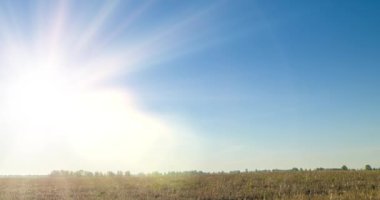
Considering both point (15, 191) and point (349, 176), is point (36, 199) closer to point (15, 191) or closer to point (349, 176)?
point (15, 191)

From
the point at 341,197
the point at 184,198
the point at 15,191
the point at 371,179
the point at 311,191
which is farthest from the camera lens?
the point at 15,191

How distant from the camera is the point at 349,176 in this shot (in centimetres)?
3616

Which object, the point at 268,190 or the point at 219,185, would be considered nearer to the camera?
the point at 268,190

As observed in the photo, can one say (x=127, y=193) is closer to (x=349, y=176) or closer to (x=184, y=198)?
(x=184, y=198)

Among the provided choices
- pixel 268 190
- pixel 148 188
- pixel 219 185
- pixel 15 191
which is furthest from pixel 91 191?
pixel 268 190

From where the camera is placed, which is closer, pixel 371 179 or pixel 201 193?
pixel 201 193

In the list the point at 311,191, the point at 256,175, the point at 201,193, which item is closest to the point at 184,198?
the point at 201,193

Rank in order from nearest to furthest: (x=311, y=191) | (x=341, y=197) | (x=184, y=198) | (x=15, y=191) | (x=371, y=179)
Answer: (x=341, y=197) < (x=184, y=198) < (x=311, y=191) < (x=371, y=179) < (x=15, y=191)

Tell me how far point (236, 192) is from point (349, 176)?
9.70 m

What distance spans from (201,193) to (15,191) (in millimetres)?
15153

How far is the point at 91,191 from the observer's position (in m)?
35.6

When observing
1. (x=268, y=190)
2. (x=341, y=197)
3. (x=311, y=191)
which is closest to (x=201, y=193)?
(x=268, y=190)

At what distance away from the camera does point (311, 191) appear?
103 feet

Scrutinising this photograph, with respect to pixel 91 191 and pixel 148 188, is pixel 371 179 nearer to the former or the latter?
pixel 148 188
